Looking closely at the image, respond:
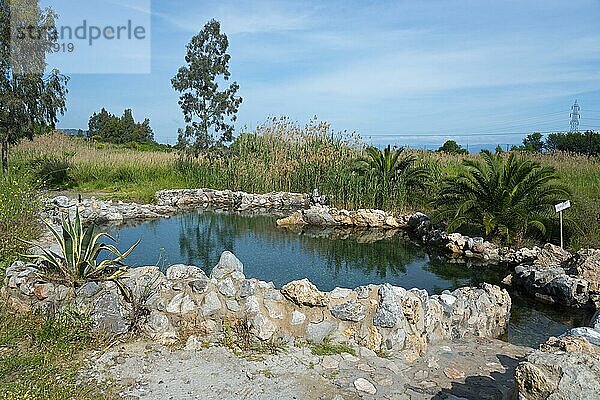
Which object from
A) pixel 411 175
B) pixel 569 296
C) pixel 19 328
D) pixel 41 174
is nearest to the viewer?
pixel 19 328

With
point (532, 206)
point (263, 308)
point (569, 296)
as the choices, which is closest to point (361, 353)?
point (263, 308)

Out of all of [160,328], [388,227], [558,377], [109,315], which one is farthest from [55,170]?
[558,377]

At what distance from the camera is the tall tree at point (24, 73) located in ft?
42.4

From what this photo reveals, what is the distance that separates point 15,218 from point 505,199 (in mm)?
7763

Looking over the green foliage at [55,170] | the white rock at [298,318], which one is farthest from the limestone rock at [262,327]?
the green foliage at [55,170]

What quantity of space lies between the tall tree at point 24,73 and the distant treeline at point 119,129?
1974 cm

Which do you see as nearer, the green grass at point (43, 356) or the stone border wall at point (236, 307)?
the green grass at point (43, 356)

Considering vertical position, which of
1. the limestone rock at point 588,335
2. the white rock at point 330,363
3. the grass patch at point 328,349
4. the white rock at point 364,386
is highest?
the limestone rock at point 588,335

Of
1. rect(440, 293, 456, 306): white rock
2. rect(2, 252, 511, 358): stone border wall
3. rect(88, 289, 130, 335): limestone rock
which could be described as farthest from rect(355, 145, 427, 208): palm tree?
rect(88, 289, 130, 335): limestone rock

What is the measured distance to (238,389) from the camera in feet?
10.3

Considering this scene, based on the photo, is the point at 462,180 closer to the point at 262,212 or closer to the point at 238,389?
the point at 262,212

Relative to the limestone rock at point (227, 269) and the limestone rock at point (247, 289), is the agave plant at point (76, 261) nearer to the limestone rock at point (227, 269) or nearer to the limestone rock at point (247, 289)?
the limestone rock at point (227, 269)

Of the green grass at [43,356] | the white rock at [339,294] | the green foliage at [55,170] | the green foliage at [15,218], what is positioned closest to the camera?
the green grass at [43,356]

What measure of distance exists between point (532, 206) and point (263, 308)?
6.89m
